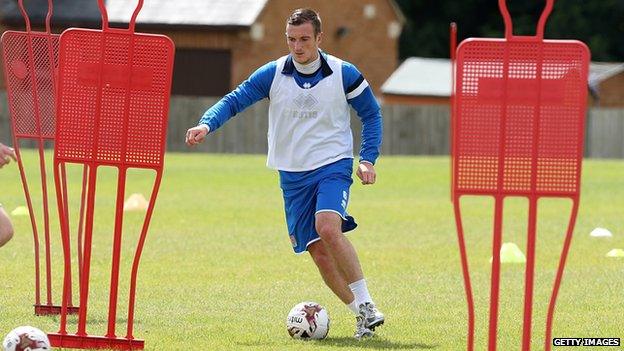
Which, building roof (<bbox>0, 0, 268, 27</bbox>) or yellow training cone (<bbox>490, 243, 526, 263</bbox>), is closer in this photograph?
yellow training cone (<bbox>490, 243, 526, 263</bbox>)

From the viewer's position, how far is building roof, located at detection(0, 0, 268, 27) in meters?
47.0

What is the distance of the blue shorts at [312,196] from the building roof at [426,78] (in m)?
43.2

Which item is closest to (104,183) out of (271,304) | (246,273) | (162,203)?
(162,203)

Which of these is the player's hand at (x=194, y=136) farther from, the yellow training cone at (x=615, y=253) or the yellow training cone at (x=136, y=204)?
the yellow training cone at (x=136, y=204)

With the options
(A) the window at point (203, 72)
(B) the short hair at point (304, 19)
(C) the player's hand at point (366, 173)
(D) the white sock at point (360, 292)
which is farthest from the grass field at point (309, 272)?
(A) the window at point (203, 72)

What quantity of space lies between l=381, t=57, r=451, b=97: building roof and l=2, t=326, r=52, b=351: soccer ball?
4494 centimetres

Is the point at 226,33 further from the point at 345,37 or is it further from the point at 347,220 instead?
the point at 347,220

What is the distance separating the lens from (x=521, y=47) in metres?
7.38

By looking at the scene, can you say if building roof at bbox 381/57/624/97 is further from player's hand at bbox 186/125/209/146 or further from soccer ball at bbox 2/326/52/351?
soccer ball at bbox 2/326/52/351

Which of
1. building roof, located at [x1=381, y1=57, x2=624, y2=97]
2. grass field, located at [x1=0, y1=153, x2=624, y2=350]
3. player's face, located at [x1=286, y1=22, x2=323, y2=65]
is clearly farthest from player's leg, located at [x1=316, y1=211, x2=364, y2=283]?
building roof, located at [x1=381, y1=57, x2=624, y2=97]

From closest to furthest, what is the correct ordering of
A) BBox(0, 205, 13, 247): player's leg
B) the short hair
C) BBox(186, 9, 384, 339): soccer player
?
BBox(0, 205, 13, 247): player's leg, the short hair, BBox(186, 9, 384, 339): soccer player

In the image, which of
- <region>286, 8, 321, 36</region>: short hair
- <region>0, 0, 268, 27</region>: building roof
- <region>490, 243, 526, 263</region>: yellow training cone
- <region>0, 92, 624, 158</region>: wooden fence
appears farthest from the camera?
<region>0, 0, 268, 27</region>: building roof

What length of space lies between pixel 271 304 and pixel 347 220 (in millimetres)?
1826

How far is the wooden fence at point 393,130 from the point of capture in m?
43.7
